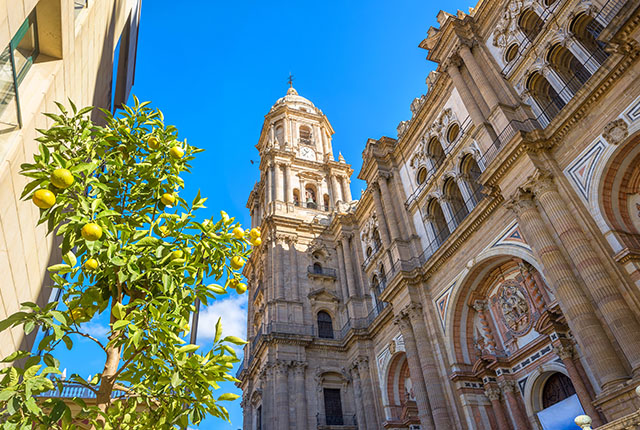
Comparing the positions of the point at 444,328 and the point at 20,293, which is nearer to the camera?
the point at 20,293

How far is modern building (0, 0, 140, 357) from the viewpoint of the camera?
13.6 ft

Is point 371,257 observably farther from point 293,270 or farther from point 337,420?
point 337,420

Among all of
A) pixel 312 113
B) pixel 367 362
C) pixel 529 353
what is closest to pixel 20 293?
pixel 529 353

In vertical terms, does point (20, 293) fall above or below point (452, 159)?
below

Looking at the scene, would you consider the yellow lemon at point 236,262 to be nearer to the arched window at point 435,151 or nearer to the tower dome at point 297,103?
the arched window at point 435,151

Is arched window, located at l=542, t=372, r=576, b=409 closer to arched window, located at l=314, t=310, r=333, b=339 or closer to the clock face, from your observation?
arched window, located at l=314, t=310, r=333, b=339

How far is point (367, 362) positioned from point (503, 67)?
1641 centimetres

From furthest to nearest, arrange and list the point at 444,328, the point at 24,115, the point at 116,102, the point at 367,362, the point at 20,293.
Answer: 1. the point at 367,362
2. the point at 444,328
3. the point at 116,102
4. the point at 20,293
5. the point at 24,115

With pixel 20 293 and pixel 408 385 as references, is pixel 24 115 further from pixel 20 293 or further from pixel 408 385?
pixel 408 385

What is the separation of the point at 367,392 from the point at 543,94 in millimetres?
16666

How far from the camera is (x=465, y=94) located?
18281 millimetres

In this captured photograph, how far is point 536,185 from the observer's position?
44.0 ft

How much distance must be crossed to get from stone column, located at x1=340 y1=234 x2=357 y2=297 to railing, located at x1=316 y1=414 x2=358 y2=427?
280 inches

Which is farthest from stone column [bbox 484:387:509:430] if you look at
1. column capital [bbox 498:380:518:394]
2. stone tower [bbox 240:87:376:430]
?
stone tower [bbox 240:87:376:430]
